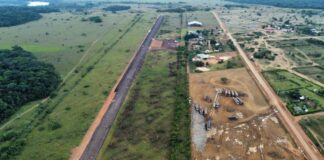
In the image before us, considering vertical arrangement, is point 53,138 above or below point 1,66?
below

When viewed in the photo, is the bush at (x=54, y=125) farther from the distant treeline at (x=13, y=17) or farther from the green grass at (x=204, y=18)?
the distant treeline at (x=13, y=17)

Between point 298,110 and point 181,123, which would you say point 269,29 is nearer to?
point 298,110

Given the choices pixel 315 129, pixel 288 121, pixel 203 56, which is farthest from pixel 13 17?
pixel 315 129

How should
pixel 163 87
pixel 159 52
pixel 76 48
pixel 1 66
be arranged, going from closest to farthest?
1. pixel 163 87
2. pixel 1 66
3. pixel 159 52
4. pixel 76 48

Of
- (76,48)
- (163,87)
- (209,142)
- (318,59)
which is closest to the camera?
(209,142)

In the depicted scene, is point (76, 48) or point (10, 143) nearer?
point (10, 143)

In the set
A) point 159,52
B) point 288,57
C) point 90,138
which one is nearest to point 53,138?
point 90,138

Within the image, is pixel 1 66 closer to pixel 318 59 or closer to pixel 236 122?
pixel 236 122
